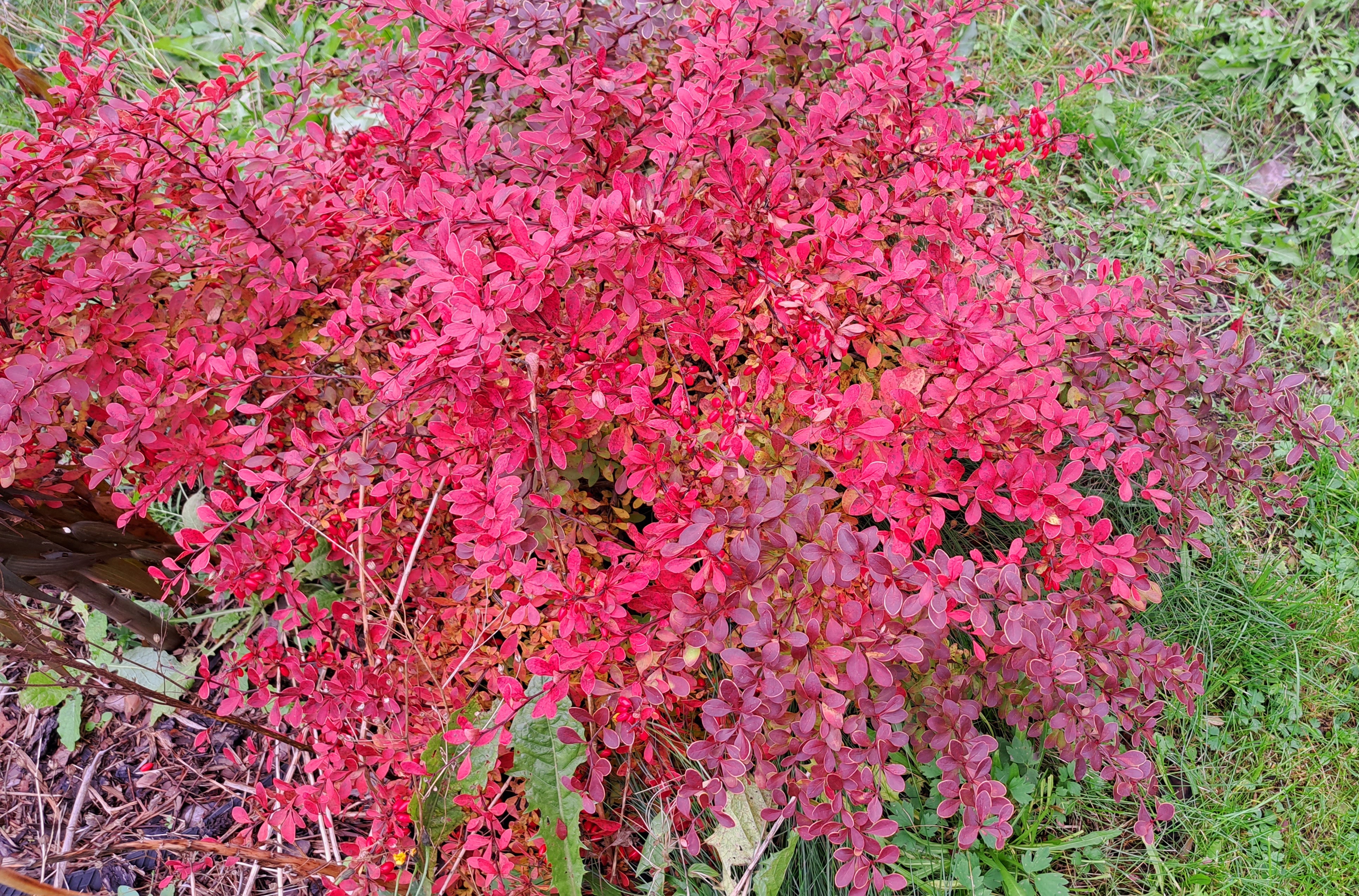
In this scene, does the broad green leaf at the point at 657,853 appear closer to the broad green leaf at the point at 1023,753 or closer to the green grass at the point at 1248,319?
the green grass at the point at 1248,319

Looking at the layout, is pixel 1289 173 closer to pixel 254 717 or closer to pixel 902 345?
pixel 902 345

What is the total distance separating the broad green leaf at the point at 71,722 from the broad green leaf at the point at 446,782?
118 cm

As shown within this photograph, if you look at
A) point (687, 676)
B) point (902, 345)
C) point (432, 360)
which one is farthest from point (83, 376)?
point (902, 345)

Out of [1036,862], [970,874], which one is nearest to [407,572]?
[970,874]

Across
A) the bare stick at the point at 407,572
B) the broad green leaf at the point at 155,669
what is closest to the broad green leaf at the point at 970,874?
the bare stick at the point at 407,572

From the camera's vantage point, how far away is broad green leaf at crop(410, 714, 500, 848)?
1.86 m

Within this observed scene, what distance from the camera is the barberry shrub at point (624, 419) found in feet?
5.25

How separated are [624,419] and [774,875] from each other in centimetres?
106

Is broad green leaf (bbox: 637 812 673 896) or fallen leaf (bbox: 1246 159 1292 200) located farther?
fallen leaf (bbox: 1246 159 1292 200)

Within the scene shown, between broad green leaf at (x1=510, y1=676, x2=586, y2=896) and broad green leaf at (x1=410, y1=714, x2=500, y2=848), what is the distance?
68 mm

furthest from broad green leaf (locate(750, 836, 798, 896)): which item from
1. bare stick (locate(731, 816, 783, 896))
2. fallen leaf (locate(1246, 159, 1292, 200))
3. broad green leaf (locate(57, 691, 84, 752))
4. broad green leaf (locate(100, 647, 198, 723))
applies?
fallen leaf (locate(1246, 159, 1292, 200))

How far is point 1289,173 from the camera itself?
315 cm

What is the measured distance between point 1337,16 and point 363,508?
397cm

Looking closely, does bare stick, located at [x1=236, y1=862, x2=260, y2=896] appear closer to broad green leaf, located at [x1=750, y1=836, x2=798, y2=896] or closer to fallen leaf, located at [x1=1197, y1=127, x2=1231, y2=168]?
broad green leaf, located at [x1=750, y1=836, x2=798, y2=896]
